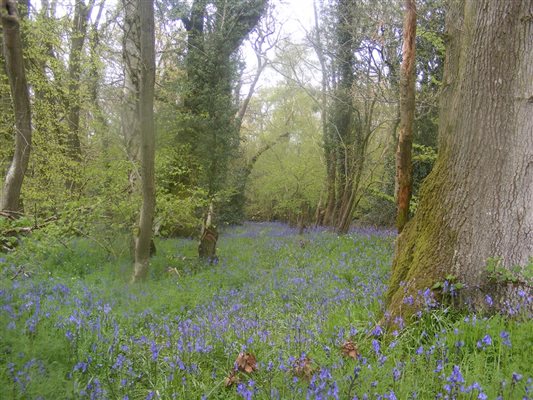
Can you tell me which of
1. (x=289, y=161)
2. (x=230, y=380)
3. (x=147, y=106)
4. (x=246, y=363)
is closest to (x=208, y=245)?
(x=147, y=106)

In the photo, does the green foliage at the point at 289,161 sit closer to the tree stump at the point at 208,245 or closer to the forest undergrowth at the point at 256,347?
the tree stump at the point at 208,245

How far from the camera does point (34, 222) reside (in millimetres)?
4535

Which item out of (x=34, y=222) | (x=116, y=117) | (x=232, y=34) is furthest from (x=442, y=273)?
(x=232, y=34)

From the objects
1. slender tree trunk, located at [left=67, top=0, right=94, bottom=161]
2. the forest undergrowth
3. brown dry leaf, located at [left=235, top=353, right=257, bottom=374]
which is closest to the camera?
the forest undergrowth

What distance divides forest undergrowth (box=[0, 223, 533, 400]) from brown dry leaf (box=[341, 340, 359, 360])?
1 cm

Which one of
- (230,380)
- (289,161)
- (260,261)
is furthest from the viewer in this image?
(289,161)

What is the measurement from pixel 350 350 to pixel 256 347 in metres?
0.96

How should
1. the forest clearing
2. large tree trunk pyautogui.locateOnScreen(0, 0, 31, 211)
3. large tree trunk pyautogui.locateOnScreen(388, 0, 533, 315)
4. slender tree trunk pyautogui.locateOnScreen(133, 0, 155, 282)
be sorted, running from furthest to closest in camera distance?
slender tree trunk pyautogui.locateOnScreen(133, 0, 155, 282) < large tree trunk pyautogui.locateOnScreen(0, 0, 31, 211) < large tree trunk pyautogui.locateOnScreen(388, 0, 533, 315) < the forest clearing

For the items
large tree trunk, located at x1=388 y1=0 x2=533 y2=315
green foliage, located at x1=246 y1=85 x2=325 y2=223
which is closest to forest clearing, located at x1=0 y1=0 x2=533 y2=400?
large tree trunk, located at x1=388 y1=0 x2=533 y2=315

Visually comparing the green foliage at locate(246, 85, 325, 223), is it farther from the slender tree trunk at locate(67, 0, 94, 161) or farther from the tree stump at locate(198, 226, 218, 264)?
the slender tree trunk at locate(67, 0, 94, 161)

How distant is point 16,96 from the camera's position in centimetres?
645

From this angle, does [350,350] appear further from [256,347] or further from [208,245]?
[208,245]

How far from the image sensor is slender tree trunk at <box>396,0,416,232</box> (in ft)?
17.8

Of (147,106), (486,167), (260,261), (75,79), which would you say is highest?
(75,79)
